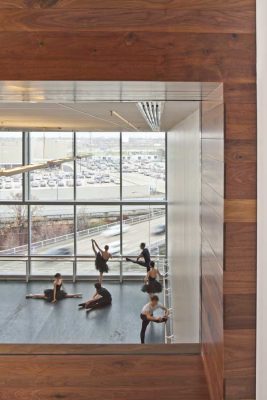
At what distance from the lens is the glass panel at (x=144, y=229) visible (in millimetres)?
11539

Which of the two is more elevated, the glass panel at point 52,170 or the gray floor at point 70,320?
the glass panel at point 52,170

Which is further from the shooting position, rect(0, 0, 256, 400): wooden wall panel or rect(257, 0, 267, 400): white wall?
rect(0, 0, 256, 400): wooden wall panel

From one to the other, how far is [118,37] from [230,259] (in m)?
1.00

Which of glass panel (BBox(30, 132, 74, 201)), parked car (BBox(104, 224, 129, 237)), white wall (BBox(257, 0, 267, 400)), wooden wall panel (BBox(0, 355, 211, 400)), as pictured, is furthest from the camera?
parked car (BBox(104, 224, 129, 237))

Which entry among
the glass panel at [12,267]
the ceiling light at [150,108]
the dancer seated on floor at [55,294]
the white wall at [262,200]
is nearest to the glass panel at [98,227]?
the glass panel at [12,267]

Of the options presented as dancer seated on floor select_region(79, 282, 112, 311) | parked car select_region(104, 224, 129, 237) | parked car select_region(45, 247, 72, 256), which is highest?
parked car select_region(104, 224, 129, 237)

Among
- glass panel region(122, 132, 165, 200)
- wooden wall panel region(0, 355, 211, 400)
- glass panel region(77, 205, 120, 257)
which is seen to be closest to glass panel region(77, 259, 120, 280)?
glass panel region(77, 205, 120, 257)

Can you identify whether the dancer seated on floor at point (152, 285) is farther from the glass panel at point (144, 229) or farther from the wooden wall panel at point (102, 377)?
the wooden wall panel at point (102, 377)

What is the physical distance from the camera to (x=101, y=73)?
181 centimetres

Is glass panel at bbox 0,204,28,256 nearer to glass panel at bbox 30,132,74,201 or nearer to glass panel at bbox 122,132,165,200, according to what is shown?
glass panel at bbox 30,132,74,201

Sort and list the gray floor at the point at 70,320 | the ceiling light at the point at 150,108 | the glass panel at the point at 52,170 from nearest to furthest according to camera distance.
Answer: the ceiling light at the point at 150,108 < the gray floor at the point at 70,320 < the glass panel at the point at 52,170

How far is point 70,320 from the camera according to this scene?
27.0ft

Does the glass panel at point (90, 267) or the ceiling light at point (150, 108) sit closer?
the ceiling light at point (150, 108)

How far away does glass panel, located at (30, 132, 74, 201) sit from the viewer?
11.5 metres
